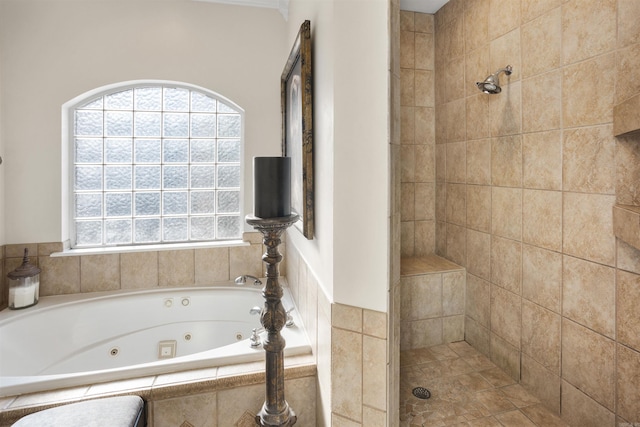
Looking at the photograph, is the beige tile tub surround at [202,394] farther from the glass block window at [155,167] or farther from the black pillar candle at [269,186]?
the glass block window at [155,167]

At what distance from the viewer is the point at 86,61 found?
2324mm

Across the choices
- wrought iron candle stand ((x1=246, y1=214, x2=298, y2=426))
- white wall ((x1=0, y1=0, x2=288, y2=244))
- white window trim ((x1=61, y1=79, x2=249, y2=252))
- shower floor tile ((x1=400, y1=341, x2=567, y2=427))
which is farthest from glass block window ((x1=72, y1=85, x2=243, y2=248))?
shower floor tile ((x1=400, y1=341, x2=567, y2=427))

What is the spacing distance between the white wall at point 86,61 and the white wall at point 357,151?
4.74ft

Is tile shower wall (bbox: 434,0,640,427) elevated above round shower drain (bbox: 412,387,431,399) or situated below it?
above

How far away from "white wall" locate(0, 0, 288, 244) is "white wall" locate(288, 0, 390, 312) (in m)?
1.44

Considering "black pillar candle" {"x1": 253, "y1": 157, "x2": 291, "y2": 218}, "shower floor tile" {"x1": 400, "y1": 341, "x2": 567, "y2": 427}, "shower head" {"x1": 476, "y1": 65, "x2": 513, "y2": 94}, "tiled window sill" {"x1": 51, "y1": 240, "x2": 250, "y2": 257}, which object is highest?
"shower head" {"x1": 476, "y1": 65, "x2": 513, "y2": 94}

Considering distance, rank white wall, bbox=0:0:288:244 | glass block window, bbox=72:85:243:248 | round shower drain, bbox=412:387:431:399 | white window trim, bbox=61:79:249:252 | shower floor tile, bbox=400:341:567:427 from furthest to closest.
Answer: glass block window, bbox=72:85:243:248
white window trim, bbox=61:79:249:252
white wall, bbox=0:0:288:244
round shower drain, bbox=412:387:431:399
shower floor tile, bbox=400:341:567:427

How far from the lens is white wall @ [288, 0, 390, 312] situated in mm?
1165

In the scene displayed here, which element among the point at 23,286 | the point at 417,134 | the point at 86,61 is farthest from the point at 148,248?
the point at 417,134

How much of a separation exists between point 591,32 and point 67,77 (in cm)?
303

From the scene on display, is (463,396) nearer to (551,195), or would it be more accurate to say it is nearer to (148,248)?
(551,195)

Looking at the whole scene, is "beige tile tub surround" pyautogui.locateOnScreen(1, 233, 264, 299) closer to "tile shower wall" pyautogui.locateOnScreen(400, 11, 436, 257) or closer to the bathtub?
the bathtub

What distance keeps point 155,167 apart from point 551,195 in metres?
2.63

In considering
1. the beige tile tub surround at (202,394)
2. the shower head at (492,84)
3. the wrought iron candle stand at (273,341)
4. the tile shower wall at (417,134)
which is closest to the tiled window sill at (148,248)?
the beige tile tub surround at (202,394)
